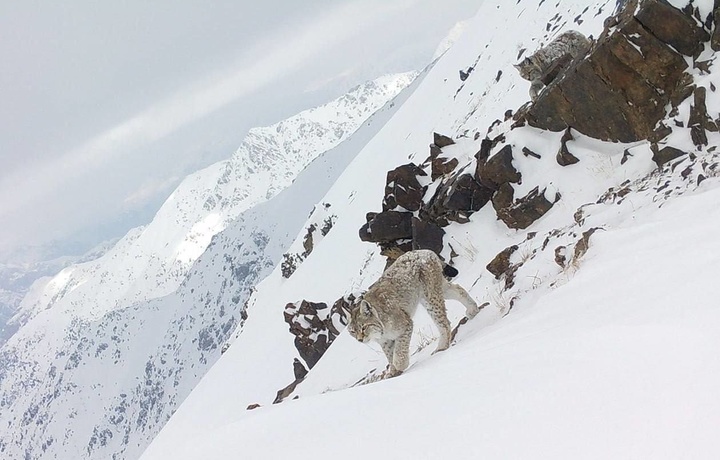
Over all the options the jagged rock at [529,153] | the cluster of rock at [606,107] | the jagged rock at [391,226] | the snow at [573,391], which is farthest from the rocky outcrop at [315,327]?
the snow at [573,391]

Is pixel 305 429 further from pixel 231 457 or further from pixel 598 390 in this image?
pixel 598 390

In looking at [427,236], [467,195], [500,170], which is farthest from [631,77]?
[427,236]

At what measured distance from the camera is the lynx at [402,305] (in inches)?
270

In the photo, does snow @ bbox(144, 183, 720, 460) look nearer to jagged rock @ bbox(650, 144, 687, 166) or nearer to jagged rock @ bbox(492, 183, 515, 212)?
jagged rock @ bbox(650, 144, 687, 166)

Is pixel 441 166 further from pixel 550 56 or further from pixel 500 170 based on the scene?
pixel 550 56

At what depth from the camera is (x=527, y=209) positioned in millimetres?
10664

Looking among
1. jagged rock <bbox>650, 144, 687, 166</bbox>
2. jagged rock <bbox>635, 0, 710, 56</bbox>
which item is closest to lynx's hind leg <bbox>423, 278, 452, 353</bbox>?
jagged rock <bbox>650, 144, 687, 166</bbox>

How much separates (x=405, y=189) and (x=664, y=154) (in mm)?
7776

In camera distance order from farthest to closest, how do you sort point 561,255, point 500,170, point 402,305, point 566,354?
point 500,170
point 402,305
point 561,255
point 566,354

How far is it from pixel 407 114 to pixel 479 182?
30.8 m

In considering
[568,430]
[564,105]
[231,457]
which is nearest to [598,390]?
[568,430]

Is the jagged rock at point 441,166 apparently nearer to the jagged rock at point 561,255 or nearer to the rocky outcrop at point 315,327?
the rocky outcrop at point 315,327

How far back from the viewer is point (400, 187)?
1509 centimetres

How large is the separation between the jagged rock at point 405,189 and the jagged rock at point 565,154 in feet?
15.8
